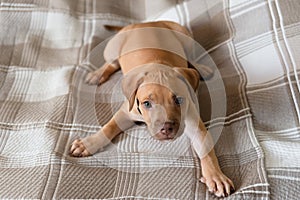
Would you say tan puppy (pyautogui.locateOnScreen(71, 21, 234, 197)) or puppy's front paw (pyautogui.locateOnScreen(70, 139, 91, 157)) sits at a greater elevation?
tan puppy (pyautogui.locateOnScreen(71, 21, 234, 197))

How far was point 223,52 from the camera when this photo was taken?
1785 millimetres

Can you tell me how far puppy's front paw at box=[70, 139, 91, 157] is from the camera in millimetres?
1429

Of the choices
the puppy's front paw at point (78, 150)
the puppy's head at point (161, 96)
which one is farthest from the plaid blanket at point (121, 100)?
the puppy's head at point (161, 96)

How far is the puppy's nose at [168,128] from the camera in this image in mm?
1282

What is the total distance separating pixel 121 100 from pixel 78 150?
280 mm

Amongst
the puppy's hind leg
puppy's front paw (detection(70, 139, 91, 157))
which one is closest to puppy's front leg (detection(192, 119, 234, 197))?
puppy's front paw (detection(70, 139, 91, 157))

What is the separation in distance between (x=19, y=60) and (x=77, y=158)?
23.9 inches

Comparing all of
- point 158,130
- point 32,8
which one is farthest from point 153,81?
point 32,8

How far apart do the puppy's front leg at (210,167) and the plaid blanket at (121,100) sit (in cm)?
2

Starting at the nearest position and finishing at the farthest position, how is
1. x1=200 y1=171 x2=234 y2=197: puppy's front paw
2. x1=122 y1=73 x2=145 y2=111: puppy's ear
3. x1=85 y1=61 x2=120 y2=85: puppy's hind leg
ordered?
x1=200 y1=171 x2=234 y2=197: puppy's front paw < x1=122 y1=73 x2=145 y2=111: puppy's ear < x1=85 y1=61 x2=120 y2=85: puppy's hind leg

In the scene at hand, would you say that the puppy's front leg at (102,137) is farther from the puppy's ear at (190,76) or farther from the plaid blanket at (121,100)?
the puppy's ear at (190,76)

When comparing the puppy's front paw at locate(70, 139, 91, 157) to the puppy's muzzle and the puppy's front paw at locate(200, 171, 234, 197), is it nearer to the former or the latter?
the puppy's muzzle

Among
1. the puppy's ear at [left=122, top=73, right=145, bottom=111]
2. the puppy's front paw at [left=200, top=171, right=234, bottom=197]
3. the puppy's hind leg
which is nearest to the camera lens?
the puppy's front paw at [left=200, top=171, right=234, bottom=197]

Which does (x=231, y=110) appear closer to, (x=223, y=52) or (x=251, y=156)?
(x=251, y=156)
